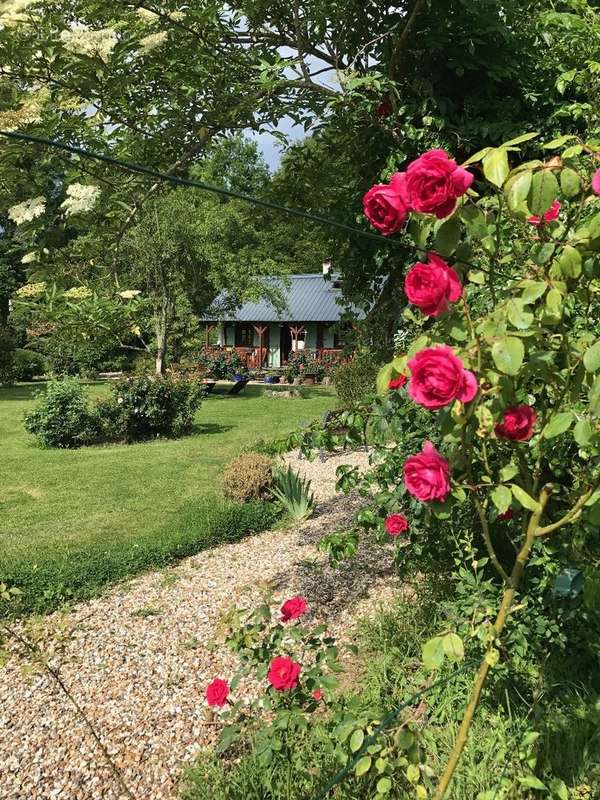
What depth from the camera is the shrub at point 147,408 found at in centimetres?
1086

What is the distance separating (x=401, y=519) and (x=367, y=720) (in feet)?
3.85

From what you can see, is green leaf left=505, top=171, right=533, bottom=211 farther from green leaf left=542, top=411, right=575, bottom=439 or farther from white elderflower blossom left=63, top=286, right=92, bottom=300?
white elderflower blossom left=63, top=286, right=92, bottom=300

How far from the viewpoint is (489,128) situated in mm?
3027

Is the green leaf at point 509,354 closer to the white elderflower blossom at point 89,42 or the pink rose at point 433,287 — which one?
the pink rose at point 433,287

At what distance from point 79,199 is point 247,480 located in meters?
4.73


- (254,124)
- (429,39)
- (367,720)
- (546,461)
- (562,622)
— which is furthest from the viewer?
(254,124)

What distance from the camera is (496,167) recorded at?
1.01 m

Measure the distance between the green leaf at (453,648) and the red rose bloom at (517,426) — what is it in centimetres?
42

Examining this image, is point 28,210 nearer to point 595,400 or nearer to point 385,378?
point 385,378

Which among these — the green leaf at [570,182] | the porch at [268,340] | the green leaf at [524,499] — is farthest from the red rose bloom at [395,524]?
the porch at [268,340]

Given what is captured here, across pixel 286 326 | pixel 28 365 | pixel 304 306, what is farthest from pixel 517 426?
pixel 286 326

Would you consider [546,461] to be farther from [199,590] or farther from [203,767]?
[199,590]

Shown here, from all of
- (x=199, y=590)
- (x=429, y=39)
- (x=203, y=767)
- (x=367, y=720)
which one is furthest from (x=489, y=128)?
(x=199, y=590)

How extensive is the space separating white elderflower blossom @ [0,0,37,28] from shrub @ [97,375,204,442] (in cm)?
902
